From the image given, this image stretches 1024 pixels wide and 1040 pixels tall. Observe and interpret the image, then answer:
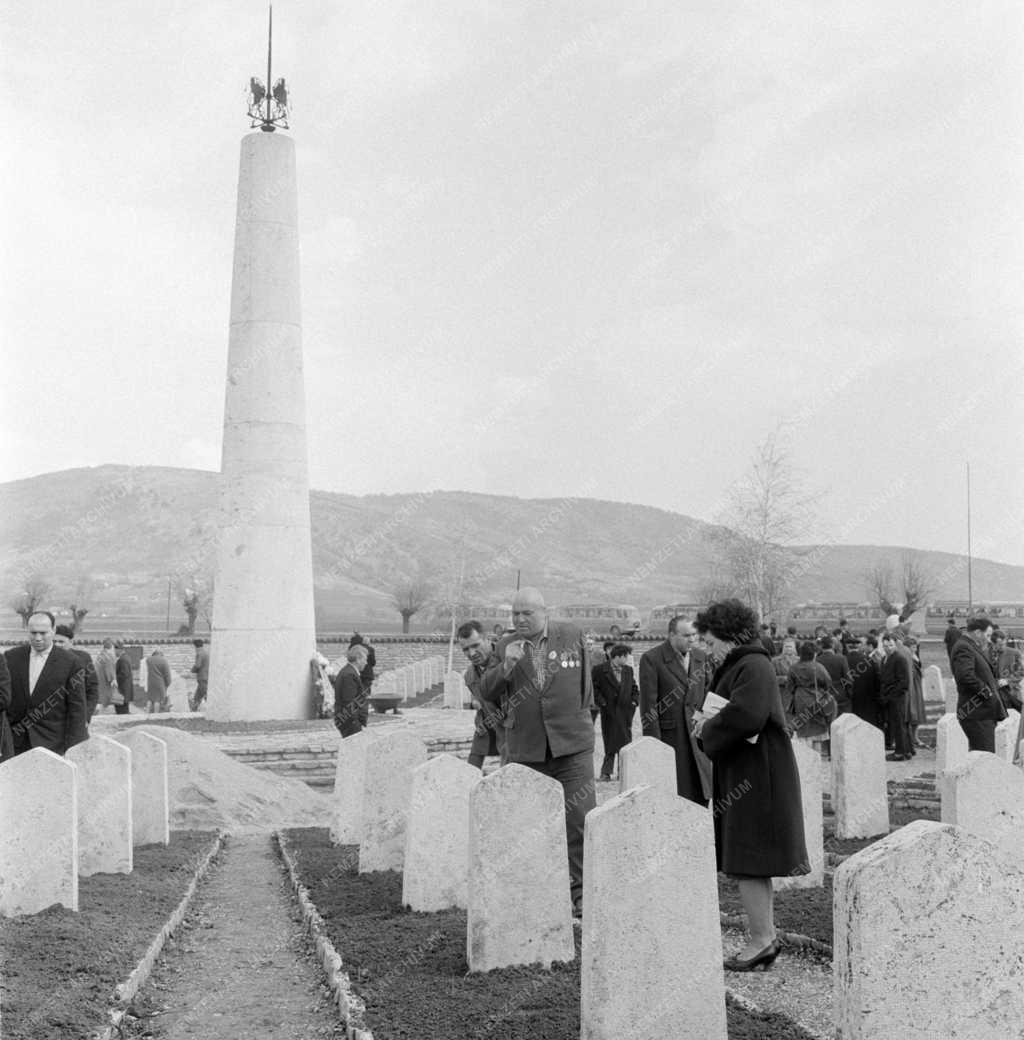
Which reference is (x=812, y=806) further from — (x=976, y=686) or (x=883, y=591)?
(x=883, y=591)

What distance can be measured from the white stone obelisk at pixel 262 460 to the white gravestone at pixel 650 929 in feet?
56.0

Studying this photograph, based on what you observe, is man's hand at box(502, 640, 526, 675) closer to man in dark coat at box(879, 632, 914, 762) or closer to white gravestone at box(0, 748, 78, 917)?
white gravestone at box(0, 748, 78, 917)

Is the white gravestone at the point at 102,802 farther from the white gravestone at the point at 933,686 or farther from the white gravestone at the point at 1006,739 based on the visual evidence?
the white gravestone at the point at 933,686

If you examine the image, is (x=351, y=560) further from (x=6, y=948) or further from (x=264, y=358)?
(x=6, y=948)

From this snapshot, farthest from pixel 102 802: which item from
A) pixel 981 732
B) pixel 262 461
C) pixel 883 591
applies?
pixel 883 591

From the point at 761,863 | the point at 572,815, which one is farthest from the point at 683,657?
the point at 761,863

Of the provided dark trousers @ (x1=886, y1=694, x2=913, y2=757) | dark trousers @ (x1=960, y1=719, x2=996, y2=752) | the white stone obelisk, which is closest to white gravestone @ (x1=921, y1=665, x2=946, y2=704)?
dark trousers @ (x1=886, y1=694, x2=913, y2=757)

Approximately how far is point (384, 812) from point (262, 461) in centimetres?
1267

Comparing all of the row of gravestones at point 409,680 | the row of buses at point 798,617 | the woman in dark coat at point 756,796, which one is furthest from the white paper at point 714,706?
the row of buses at point 798,617

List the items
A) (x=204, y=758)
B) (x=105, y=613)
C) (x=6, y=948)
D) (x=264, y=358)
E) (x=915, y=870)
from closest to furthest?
1. (x=915, y=870)
2. (x=6, y=948)
3. (x=204, y=758)
4. (x=264, y=358)
5. (x=105, y=613)

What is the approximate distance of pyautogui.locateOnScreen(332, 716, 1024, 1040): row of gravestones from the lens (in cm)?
352

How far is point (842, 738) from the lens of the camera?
408 inches

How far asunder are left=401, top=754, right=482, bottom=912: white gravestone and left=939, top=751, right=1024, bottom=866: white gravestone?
2937 mm

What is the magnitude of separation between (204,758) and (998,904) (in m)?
11.7
